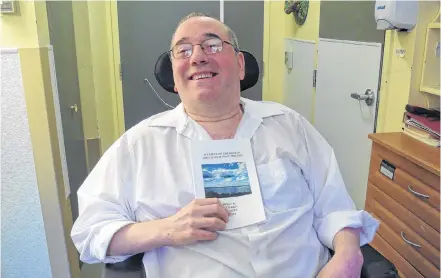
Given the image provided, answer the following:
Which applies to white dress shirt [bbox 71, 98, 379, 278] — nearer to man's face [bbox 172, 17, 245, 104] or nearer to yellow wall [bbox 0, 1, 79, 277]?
man's face [bbox 172, 17, 245, 104]

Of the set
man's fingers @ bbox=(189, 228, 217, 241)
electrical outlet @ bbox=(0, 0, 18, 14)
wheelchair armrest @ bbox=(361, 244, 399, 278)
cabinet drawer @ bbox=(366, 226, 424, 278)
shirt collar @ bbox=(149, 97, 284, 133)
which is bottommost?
cabinet drawer @ bbox=(366, 226, 424, 278)

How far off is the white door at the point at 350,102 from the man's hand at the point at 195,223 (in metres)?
1.52

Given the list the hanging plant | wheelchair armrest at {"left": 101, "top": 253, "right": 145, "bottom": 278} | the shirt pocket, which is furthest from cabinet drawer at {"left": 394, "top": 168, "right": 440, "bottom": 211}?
the hanging plant

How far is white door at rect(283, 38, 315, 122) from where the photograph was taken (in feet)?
10.3

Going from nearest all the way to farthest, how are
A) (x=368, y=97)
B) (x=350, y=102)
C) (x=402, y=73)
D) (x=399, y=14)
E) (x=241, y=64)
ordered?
(x=241, y=64) → (x=399, y=14) → (x=402, y=73) → (x=368, y=97) → (x=350, y=102)

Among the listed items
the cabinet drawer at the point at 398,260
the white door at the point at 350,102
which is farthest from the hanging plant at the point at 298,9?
the cabinet drawer at the point at 398,260

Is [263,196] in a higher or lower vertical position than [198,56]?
lower

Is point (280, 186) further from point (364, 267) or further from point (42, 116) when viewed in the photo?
point (42, 116)

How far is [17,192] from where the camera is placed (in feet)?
5.13

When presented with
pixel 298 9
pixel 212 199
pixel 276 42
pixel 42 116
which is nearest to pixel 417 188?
pixel 212 199

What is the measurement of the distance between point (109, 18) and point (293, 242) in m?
2.61

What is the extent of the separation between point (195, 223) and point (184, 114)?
0.40 metres

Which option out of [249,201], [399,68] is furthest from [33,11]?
[399,68]

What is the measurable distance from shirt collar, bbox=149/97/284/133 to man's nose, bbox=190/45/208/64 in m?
0.17
